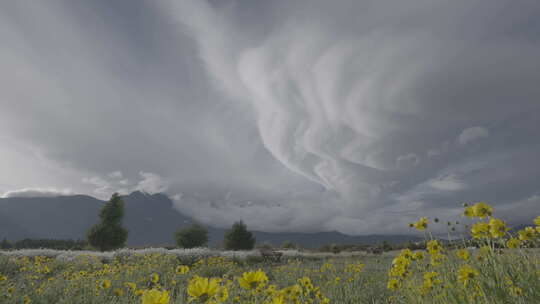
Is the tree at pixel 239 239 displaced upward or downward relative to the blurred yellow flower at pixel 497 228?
downward

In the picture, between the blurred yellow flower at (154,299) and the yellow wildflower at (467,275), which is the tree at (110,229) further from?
the yellow wildflower at (467,275)

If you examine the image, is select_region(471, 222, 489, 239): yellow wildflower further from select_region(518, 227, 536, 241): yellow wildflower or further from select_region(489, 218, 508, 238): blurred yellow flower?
select_region(518, 227, 536, 241): yellow wildflower

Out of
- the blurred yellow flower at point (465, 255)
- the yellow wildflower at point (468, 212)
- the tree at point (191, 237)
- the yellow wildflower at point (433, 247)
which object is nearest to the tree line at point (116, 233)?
the tree at point (191, 237)

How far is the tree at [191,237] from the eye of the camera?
1366 inches

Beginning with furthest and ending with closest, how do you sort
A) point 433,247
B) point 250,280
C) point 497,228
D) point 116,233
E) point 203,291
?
point 116,233 → point 433,247 → point 497,228 → point 250,280 → point 203,291

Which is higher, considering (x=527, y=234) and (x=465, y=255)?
(x=527, y=234)

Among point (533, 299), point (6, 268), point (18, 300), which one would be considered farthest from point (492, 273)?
point (6, 268)

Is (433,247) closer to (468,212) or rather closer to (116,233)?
(468,212)

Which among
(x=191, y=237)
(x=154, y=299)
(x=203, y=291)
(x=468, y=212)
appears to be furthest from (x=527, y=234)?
(x=191, y=237)

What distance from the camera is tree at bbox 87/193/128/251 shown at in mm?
30094

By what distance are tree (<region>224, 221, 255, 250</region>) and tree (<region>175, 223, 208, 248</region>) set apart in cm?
667

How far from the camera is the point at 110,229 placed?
1203 inches

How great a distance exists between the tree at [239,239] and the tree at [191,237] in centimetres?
667

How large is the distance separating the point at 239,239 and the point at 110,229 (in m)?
14.5
